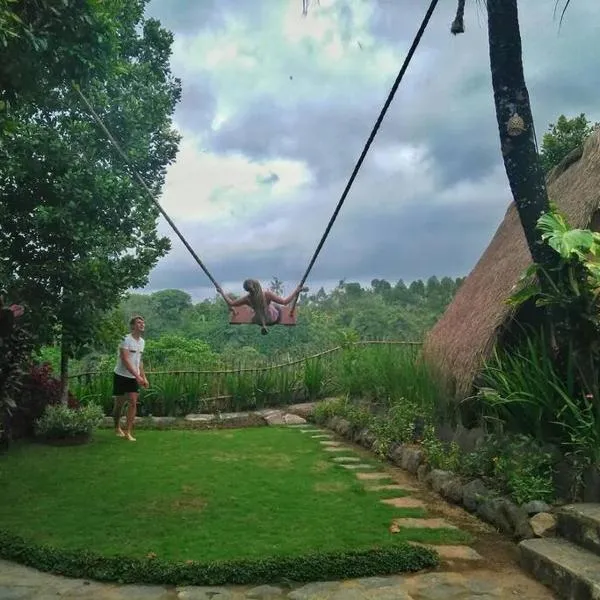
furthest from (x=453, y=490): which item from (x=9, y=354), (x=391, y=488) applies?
(x=9, y=354)

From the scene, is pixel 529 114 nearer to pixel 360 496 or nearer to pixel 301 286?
pixel 301 286

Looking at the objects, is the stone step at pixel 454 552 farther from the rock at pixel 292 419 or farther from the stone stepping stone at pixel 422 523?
the rock at pixel 292 419

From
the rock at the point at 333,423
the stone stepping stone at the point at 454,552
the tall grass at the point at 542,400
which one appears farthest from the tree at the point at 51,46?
the rock at the point at 333,423

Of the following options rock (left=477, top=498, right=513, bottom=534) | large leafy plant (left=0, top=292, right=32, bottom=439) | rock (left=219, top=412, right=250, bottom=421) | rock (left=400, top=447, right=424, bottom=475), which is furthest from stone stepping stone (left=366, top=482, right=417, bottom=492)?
rock (left=219, top=412, right=250, bottom=421)

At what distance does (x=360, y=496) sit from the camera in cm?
400

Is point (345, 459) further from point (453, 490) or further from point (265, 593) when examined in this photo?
point (265, 593)

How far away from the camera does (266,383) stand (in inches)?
343

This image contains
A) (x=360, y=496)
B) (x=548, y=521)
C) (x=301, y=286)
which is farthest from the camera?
(x=301, y=286)

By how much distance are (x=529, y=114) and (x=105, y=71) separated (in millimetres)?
2544

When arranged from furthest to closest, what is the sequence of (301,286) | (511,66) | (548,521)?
(301,286) → (511,66) → (548,521)

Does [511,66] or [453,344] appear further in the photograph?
[453,344]

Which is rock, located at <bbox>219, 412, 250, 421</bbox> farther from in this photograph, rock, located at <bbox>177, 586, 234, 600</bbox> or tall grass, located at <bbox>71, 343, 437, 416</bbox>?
rock, located at <bbox>177, 586, 234, 600</bbox>

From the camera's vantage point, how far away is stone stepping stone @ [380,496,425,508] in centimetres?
384

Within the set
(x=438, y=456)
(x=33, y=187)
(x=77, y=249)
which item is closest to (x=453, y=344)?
(x=438, y=456)
